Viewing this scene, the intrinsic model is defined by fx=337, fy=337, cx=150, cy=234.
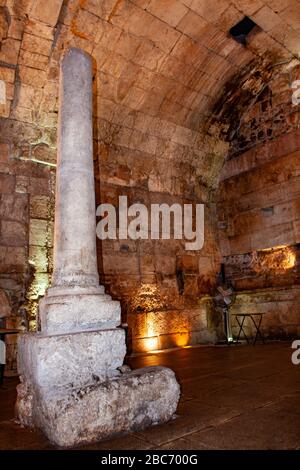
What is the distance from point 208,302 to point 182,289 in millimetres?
842

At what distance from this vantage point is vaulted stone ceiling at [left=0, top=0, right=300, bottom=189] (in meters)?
5.32

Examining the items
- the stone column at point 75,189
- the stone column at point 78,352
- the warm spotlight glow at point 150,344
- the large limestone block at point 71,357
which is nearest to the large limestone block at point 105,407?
the stone column at point 78,352

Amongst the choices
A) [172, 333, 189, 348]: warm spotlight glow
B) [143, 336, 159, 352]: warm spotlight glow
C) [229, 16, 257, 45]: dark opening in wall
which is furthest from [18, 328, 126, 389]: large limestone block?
[229, 16, 257, 45]: dark opening in wall

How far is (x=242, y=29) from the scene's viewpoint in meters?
6.69

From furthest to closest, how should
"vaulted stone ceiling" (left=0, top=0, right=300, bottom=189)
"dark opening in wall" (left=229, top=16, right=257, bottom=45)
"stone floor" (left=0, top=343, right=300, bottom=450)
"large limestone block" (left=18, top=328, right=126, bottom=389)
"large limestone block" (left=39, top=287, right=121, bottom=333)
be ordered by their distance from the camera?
1. "dark opening in wall" (left=229, top=16, right=257, bottom=45)
2. "vaulted stone ceiling" (left=0, top=0, right=300, bottom=189)
3. "large limestone block" (left=39, top=287, right=121, bottom=333)
4. "large limestone block" (left=18, top=328, right=126, bottom=389)
5. "stone floor" (left=0, top=343, right=300, bottom=450)

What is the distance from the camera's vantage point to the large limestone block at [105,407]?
215cm

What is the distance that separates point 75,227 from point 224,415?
1.93 metres

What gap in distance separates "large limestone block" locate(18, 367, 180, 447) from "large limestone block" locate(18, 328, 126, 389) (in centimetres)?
13

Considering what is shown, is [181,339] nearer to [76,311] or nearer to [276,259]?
[276,259]

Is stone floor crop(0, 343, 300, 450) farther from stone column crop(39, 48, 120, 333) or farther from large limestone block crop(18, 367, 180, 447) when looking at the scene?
stone column crop(39, 48, 120, 333)

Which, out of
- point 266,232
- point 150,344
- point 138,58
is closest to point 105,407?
point 150,344

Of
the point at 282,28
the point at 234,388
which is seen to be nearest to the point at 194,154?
the point at 282,28

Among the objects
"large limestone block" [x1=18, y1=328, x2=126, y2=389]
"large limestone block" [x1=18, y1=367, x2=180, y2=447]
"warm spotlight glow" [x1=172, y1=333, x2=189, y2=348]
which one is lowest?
"warm spotlight glow" [x1=172, y1=333, x2=189, y2=348]
